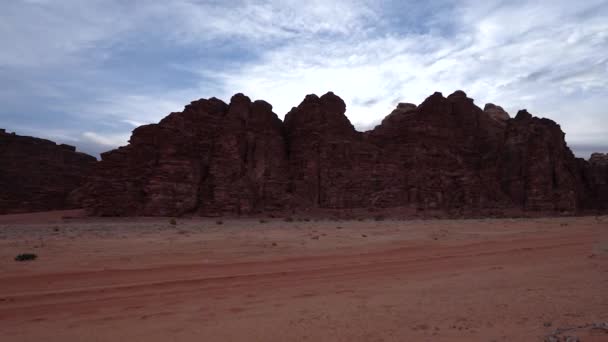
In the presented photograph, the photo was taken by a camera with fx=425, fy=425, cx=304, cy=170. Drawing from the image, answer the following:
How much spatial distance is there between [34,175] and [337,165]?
36670mm

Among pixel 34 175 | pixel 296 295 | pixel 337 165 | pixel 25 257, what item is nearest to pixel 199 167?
pixel 337 165

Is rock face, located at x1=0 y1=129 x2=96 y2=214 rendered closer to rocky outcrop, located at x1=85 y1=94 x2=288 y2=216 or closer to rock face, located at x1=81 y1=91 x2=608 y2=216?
rocky outcrop, located at x1=85 y1=94 x2=288 y2=216

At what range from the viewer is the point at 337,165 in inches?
1986

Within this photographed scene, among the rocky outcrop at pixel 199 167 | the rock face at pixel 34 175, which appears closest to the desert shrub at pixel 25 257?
the rocky outcrop at pixel 199 167

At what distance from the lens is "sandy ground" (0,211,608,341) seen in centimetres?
542

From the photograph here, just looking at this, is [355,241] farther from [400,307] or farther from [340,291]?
[400,307]

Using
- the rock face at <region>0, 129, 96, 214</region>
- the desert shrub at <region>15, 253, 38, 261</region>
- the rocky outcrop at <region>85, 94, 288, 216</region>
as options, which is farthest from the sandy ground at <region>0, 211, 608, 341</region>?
the rock face at <region>0, 129, 96, 214</region>

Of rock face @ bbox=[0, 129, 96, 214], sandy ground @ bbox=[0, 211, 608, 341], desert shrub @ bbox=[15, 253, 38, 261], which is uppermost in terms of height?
rock face @ bbox=[0, 129, 96, 214]

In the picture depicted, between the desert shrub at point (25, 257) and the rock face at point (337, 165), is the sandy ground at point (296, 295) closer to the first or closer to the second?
the desert shrub at point (25, 257)

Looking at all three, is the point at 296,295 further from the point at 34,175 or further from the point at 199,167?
the point at 34,175

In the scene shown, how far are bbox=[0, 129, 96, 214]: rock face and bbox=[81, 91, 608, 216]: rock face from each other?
11979mm

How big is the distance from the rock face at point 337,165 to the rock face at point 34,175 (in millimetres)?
11979

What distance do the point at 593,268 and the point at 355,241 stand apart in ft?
29.2

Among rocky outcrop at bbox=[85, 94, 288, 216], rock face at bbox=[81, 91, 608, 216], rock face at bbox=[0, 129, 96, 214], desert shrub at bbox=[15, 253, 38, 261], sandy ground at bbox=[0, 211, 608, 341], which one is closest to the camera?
sandy ground at bbox=[0, 211, 608, 341]
